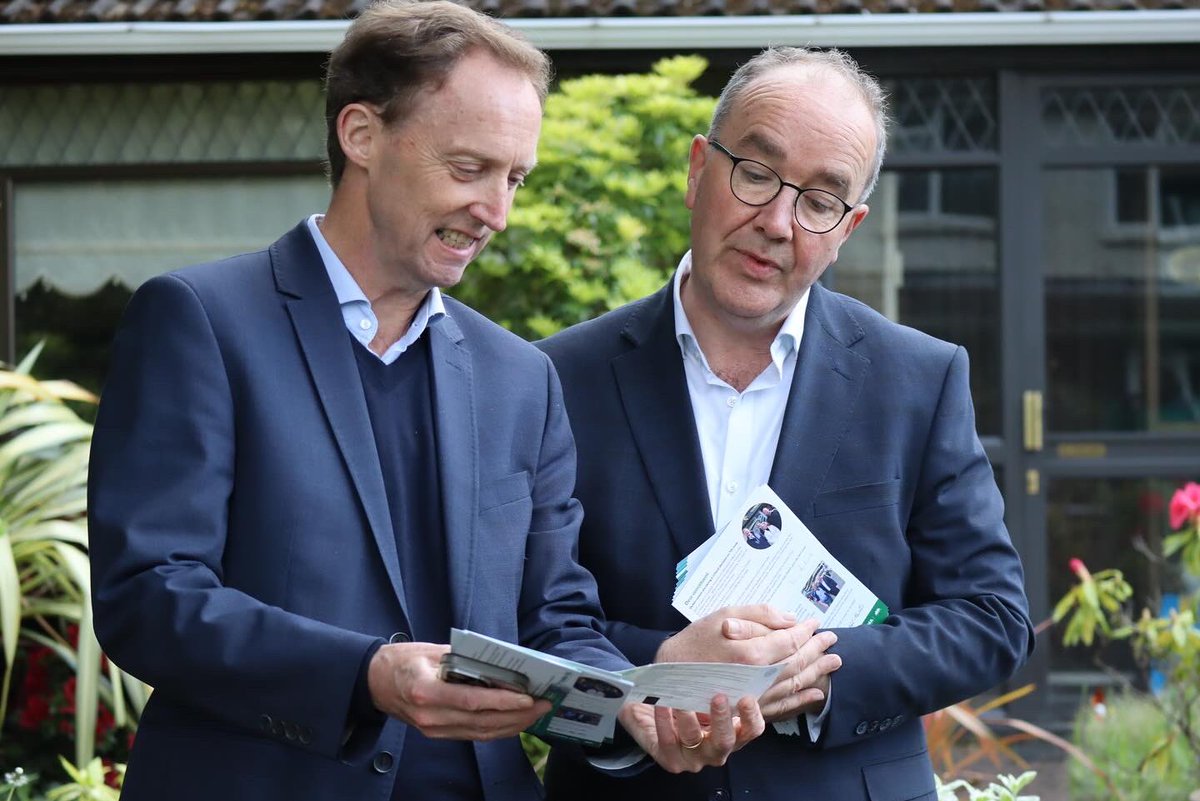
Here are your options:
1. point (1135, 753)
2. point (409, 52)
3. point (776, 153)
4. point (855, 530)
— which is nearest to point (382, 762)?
point (855, 530)

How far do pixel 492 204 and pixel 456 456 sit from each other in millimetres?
404

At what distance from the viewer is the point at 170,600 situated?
211 centimetres

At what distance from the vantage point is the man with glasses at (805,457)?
2.68 metres

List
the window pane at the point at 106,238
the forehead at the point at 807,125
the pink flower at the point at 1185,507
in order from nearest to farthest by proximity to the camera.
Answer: the forehead at the point at 807,125
the pink flower at the point at 1185,507
the window pane at the point at 106,238

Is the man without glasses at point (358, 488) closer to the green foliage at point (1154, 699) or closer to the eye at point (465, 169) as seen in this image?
the eye at point (465, 169)

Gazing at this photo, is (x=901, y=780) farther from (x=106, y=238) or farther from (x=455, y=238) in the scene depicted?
(x=106, y=238)

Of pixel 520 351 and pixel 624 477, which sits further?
pixel 624 477

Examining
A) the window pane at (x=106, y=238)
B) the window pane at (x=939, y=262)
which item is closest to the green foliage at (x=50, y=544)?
the window pane at (x=106, y=238)

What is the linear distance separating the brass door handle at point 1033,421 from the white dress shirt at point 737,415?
5.21 metres

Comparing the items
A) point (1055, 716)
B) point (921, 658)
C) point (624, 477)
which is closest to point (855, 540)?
point (921, 658)

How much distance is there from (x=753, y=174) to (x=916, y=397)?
52 centimetres

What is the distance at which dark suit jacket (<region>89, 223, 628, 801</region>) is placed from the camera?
6.97ft

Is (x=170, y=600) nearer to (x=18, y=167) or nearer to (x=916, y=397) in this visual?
(x=916, y=397)

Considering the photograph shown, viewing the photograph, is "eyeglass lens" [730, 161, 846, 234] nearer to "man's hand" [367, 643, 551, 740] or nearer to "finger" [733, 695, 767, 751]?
"finger" [733, 695, 767, 751]
